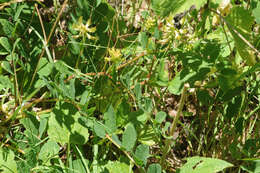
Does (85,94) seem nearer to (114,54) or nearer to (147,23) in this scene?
(114,54)

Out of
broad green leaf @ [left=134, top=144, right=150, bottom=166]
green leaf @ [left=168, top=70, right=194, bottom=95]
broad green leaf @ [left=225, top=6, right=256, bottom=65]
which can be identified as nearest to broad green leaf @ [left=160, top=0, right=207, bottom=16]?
broad green leaf @ [left=225, top=6, right=256, bottom=65]

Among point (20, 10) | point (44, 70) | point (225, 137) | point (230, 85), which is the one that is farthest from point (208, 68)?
point (20, 10)

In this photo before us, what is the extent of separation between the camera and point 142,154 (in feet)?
4.07

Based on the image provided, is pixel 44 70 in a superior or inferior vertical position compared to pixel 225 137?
superior

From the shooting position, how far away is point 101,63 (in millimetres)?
1728

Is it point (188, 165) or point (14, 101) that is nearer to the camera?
point (188, 165)

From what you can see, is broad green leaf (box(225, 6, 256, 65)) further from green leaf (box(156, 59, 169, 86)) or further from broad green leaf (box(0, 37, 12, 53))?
broad green leaf (box(0, 37, 12, 53))

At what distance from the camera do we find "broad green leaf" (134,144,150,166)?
1.22 m

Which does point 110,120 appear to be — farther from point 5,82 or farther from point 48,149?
point 5,82

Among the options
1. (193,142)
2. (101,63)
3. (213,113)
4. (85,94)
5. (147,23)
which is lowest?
(193,142)

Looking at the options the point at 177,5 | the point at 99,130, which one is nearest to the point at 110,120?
the point at 99,130

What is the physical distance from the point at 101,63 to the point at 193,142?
26.0 inches

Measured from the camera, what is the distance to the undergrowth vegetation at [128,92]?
4.36 ft

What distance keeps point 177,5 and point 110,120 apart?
0.53 meters
